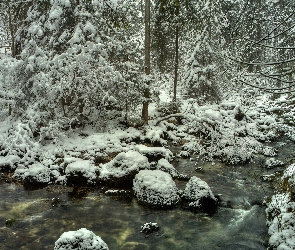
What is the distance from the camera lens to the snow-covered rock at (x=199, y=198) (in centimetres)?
916

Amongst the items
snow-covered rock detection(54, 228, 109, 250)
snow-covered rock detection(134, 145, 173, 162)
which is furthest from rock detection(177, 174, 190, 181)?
snow-covered rock detection(54, 228, 109, 250)

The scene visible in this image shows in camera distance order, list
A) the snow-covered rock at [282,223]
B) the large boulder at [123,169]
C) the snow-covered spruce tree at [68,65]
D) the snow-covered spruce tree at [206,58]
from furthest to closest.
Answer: the snow-covered spruce tree at [206,58], the snow-covered spruce tree at [68,65], the large boulder at [123,169], the snow-covered rock at [282,223]

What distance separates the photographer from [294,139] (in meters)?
16.5

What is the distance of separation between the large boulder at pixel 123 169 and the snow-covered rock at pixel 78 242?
4422 millimetres

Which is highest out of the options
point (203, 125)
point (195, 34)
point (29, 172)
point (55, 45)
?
point (195, 34)

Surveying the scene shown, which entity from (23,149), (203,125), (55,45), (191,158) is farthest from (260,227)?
(55,45)

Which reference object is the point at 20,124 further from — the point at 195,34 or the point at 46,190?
the point at 195,34

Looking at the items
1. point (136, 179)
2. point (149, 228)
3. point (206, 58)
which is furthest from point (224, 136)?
point (206, 58)

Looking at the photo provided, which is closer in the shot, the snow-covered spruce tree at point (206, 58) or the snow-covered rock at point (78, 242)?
the snow-covered rock at point (78, 242)

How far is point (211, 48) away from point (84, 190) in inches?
626

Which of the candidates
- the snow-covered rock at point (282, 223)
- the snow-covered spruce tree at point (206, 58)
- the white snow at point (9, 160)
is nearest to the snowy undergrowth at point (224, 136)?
the snow-covered spruce tree at point (206, 58)

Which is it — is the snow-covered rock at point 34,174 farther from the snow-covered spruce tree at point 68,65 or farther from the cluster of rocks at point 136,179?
the snow-covered spruce tree at point 68,65

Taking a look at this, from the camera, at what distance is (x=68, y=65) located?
14797 millimetres

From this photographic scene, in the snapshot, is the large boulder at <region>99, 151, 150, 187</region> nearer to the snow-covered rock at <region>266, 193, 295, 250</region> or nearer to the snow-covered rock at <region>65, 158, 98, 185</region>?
the snow-covered rock at <region>65, 158, 98, 185</region>
